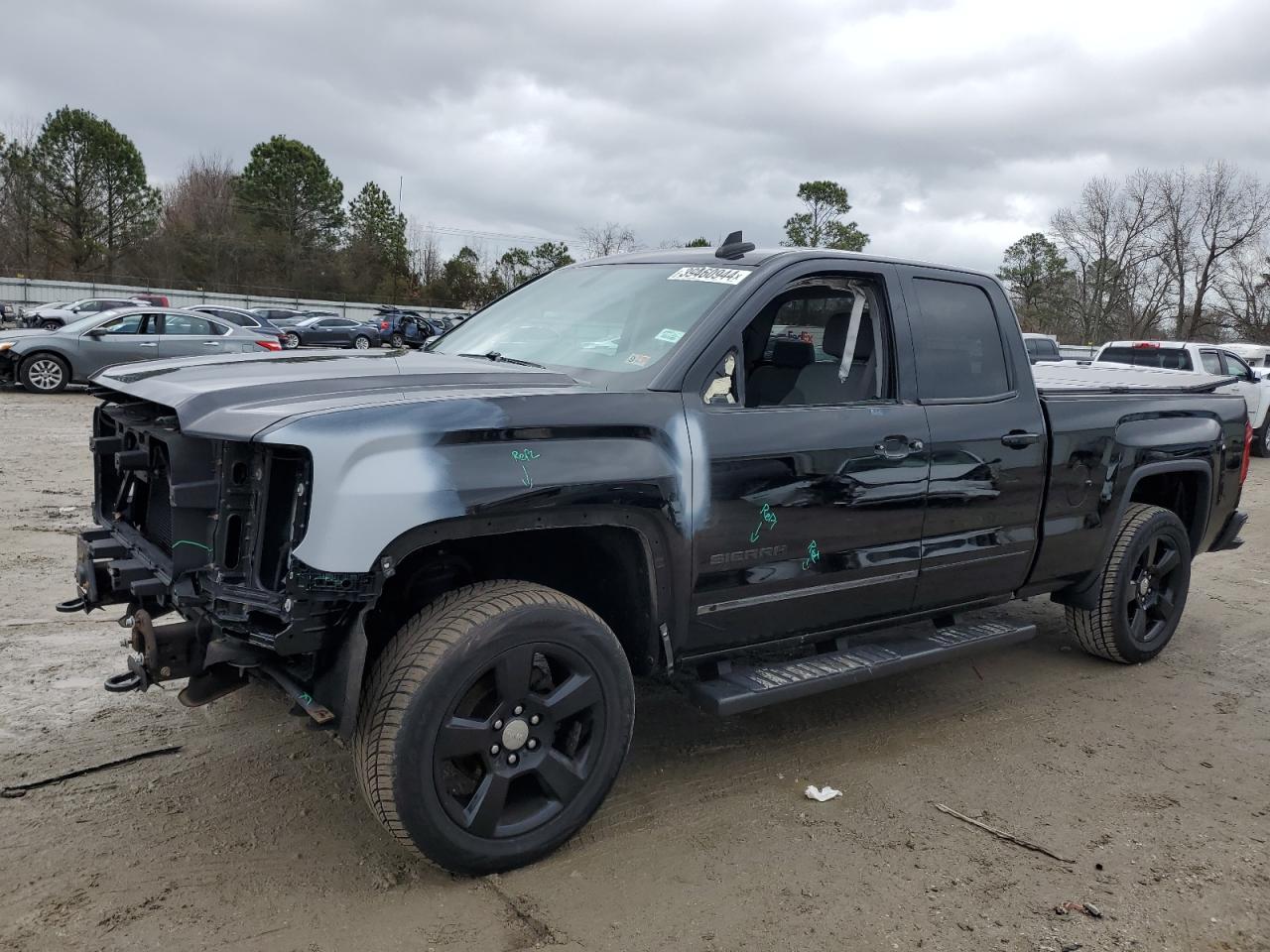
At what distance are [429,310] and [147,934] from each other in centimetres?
5823

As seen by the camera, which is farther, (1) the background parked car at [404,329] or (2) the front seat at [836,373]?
(1) the background parked car at [404,329]

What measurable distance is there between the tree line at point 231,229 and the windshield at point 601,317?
4589 centimetres

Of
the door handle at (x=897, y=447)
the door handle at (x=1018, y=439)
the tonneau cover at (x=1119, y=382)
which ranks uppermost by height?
the tonneau cover at (x=1119, y=382)

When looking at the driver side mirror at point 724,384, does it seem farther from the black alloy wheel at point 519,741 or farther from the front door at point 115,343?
the front door at point 115,343

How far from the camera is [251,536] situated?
2742mm

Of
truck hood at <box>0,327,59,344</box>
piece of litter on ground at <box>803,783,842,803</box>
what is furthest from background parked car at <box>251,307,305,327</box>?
piece of litter on ground at <box>803,783,842,803</box>

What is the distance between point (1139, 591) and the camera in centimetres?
529

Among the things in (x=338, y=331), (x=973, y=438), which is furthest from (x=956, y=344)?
(x=338, y=331)

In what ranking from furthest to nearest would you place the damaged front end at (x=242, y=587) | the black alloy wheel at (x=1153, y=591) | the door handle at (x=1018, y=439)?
1. the black alloy wheel at (x=1153, y=591)
2. the door handle at (x=1018, y=439)
3. the damaged front end at (x=242, y=587)

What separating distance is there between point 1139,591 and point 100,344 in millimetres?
16898

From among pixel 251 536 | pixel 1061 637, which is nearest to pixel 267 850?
pixel 251 536

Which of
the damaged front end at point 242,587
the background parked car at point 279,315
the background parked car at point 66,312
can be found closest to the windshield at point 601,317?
the damaged front end at point 242,587

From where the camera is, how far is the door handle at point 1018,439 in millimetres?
4305

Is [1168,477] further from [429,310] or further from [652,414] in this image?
[429,310]
